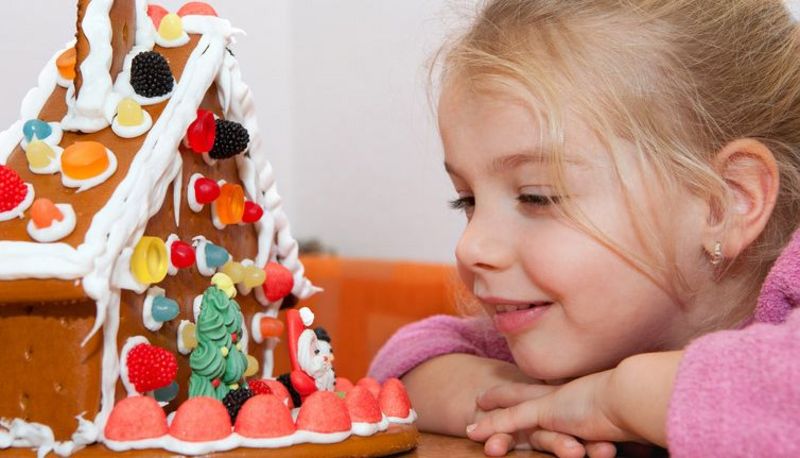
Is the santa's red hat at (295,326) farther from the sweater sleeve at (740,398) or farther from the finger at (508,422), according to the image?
the sweater sleeve at (740,398)

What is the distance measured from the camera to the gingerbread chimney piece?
709 millimetres

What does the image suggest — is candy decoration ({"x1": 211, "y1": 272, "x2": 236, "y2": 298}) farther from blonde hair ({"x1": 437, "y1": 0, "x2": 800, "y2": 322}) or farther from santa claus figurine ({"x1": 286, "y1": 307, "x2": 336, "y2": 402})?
blonde hair ({"x1": 437, "y1": 0, "x2": 800, "y2": 322})

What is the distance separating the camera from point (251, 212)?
0.81 m

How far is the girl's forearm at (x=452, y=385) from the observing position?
3.00 feet

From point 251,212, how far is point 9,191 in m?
0.21

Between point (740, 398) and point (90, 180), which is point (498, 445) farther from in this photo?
point (90, 180)

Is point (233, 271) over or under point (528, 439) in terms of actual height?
over

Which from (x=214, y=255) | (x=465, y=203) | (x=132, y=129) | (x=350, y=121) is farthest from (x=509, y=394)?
(x=350, y=121)

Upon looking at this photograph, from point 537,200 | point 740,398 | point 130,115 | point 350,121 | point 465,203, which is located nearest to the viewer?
point 740,398

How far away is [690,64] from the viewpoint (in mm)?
824

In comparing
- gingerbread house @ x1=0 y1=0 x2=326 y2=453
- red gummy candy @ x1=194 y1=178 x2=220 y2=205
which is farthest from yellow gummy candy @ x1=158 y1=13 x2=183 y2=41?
red gummy candy @ x1=194 y1=178 x2=220 y2=205

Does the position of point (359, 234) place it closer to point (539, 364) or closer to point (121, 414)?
point (539, 364)

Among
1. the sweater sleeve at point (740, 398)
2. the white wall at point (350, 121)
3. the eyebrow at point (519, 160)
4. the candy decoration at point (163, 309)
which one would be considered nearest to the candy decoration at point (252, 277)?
the candy decoration at point (163, 309)

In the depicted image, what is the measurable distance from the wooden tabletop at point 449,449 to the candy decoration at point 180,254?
0.69 ft
